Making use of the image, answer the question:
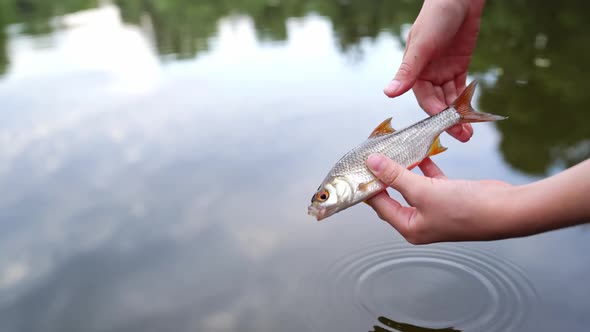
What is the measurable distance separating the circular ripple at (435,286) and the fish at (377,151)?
76cm

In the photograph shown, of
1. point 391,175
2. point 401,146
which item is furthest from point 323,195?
point 401,146

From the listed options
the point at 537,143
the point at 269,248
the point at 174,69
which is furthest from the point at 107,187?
the point at 174,69

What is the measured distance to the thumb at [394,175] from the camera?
229 centimetres

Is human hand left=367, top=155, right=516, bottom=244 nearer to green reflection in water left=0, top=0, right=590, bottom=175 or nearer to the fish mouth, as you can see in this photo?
the fish mouth

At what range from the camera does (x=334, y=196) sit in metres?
2.39

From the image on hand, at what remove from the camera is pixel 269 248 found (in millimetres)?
3537

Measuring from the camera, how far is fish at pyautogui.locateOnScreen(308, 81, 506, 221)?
2.40 metres

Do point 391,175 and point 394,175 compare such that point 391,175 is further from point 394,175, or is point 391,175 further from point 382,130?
point 382,130

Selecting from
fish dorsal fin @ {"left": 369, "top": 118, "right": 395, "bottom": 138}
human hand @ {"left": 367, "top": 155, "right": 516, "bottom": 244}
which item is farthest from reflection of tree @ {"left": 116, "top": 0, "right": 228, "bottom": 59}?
human hand @ {"left": 367, "top": 155, "right": 516, "bottom": 244}

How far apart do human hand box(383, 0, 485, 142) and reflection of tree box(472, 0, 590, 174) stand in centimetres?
146

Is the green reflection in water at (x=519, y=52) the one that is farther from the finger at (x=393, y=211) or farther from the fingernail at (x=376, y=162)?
the fingernail at (x=376, y=162)

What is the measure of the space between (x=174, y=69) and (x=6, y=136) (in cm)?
319

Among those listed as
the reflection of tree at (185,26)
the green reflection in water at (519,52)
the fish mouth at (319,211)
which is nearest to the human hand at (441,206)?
the fish mouth at (319,211)

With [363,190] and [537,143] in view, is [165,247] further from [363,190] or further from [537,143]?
[537,143]
